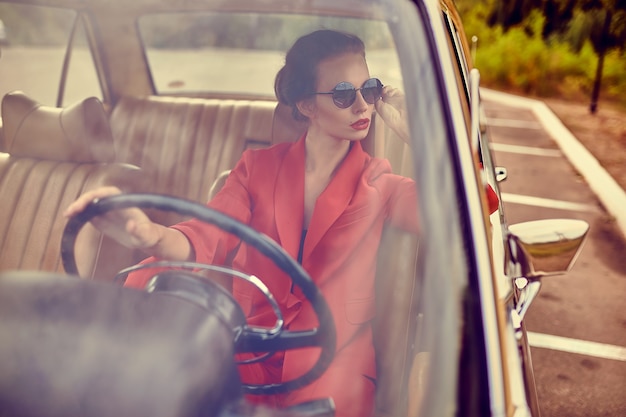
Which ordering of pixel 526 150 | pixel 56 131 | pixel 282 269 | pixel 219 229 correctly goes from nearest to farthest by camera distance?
pixel 282 269
pixel 219 229
pixel 56 131
pixel 526 150

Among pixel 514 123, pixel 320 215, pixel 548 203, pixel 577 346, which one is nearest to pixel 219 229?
pixel 320 215

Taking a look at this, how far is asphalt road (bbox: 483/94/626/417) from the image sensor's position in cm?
311

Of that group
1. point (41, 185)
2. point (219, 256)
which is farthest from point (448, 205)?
point (41, 185)

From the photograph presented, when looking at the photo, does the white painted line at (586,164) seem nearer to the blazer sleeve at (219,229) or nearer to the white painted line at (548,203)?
the white painted line at (548,203)

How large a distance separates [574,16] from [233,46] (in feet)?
47.0

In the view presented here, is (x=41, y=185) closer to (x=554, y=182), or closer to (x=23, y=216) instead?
(x=23, y=216)

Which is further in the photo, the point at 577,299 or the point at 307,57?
the point at 577,299

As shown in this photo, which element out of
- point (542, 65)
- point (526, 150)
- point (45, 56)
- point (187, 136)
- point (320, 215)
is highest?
point (542, 65)

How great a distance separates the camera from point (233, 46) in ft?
8.05

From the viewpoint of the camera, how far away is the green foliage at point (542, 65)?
1242 cm

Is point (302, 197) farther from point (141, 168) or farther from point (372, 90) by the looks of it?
point (141, 168)

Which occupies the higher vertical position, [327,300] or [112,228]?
[112,228]

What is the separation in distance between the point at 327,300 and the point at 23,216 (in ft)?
3.52

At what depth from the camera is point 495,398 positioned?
966 millimetres
